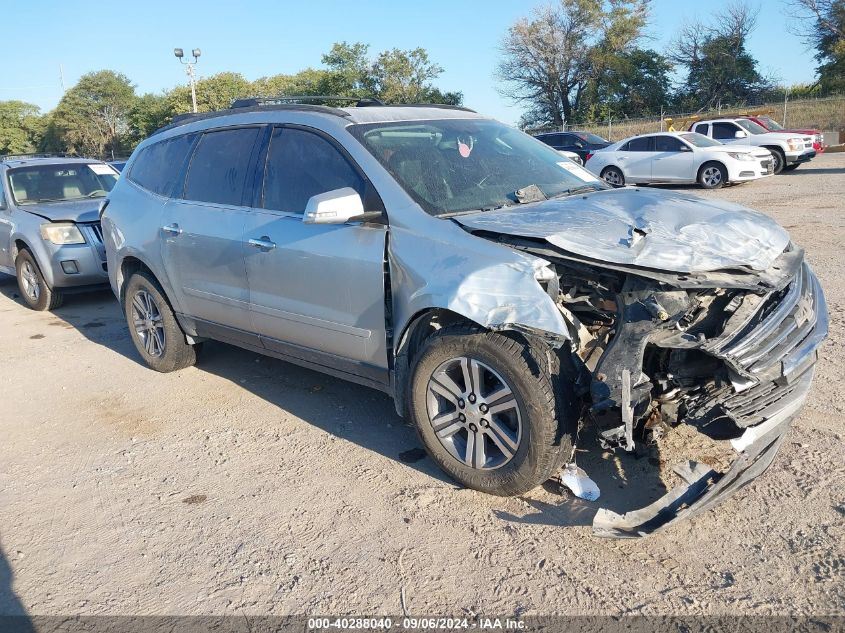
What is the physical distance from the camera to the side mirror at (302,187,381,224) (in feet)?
11.9

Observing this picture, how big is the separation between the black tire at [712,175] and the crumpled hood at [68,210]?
1468cm

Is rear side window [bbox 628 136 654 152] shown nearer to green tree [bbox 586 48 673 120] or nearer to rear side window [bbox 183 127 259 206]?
rear side window [bbox 183 127 259 206]

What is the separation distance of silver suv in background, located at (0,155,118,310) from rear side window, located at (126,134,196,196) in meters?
2.59

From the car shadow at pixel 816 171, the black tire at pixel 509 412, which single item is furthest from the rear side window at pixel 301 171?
the car shadow at pixel 816 171

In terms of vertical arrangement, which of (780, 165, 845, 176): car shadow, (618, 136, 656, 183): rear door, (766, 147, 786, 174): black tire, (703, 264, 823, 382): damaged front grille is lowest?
(780, 165, 845, 176): car shadow

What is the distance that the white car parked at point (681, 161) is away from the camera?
17.5 m

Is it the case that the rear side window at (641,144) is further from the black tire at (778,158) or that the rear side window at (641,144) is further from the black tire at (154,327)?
the black tire at (154,327)

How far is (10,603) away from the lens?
9.73ft

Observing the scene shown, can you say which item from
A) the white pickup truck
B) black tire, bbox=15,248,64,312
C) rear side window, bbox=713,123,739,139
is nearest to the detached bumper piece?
black tire, bbox=15,248,64,312

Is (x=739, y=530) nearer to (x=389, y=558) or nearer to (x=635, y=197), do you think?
(x=389, y=558)

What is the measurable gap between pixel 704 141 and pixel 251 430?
1721 centimetres

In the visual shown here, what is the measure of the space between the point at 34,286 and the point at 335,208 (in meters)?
6.41

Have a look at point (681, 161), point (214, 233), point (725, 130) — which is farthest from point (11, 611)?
point (725, 130)

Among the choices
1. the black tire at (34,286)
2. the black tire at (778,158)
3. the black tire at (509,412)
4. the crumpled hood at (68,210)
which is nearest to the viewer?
the black tire at (509,412)
